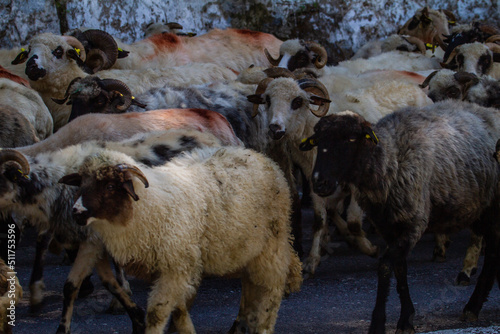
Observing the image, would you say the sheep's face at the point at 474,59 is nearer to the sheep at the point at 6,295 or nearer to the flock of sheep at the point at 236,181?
the flock of sheep at the point at 236,181

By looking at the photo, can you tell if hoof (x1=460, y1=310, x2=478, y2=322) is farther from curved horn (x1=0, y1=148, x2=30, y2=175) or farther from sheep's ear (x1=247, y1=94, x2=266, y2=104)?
curved horn (x1=0, y1=148, x2=30, y2=175)

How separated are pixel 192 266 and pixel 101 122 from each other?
2.53 metres

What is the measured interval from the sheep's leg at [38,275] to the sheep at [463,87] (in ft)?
16.8

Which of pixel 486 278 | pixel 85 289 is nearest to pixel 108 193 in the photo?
pixel 85 289

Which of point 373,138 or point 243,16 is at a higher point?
point 243,16

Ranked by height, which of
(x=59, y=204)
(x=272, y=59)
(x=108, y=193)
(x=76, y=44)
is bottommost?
(x=59, y=204)

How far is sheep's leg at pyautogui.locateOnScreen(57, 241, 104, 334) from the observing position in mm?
5395

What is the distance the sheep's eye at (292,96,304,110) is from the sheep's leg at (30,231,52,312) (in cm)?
304

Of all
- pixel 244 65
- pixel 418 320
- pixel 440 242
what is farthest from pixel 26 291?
pixel 244 65

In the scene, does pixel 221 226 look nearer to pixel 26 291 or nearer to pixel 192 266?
pixel 192 266

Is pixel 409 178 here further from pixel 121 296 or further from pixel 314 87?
pixel 314 87

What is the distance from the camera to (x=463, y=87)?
9.38m

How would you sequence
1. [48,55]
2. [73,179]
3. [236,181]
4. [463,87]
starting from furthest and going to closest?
[48,55], [463,87], [236,181], [73,179]

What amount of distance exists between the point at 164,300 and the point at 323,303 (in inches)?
81.3
